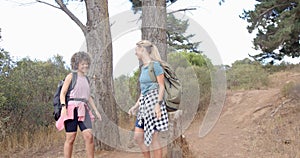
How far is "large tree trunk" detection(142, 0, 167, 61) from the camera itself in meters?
4.84

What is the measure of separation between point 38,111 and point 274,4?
23.4 feet

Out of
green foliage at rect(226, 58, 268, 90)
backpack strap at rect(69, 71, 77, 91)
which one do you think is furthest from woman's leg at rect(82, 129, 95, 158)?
green foliage at rect(226, 58, 268, 90)

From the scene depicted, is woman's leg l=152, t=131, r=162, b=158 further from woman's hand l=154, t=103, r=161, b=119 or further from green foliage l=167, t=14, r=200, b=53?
green foliage l=167, t=14, r=200, b=53

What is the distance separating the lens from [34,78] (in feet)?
24.1

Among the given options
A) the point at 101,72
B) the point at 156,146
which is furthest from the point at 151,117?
the point at 101,72

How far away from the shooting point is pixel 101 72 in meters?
5.32

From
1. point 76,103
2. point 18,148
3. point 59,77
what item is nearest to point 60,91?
point 76,103

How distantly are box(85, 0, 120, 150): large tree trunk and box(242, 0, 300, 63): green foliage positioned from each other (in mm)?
5048

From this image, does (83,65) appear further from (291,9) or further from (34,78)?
(291,9)

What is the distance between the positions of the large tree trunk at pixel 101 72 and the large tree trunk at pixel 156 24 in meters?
0.85

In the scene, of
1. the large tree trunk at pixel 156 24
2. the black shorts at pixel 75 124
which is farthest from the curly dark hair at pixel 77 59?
the large tree trunk at pixel 156 24

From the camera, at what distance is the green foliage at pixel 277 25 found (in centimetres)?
821

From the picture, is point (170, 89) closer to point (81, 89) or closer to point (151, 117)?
point (151, 117)

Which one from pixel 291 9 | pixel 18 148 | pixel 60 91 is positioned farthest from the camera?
pixel 291 9
